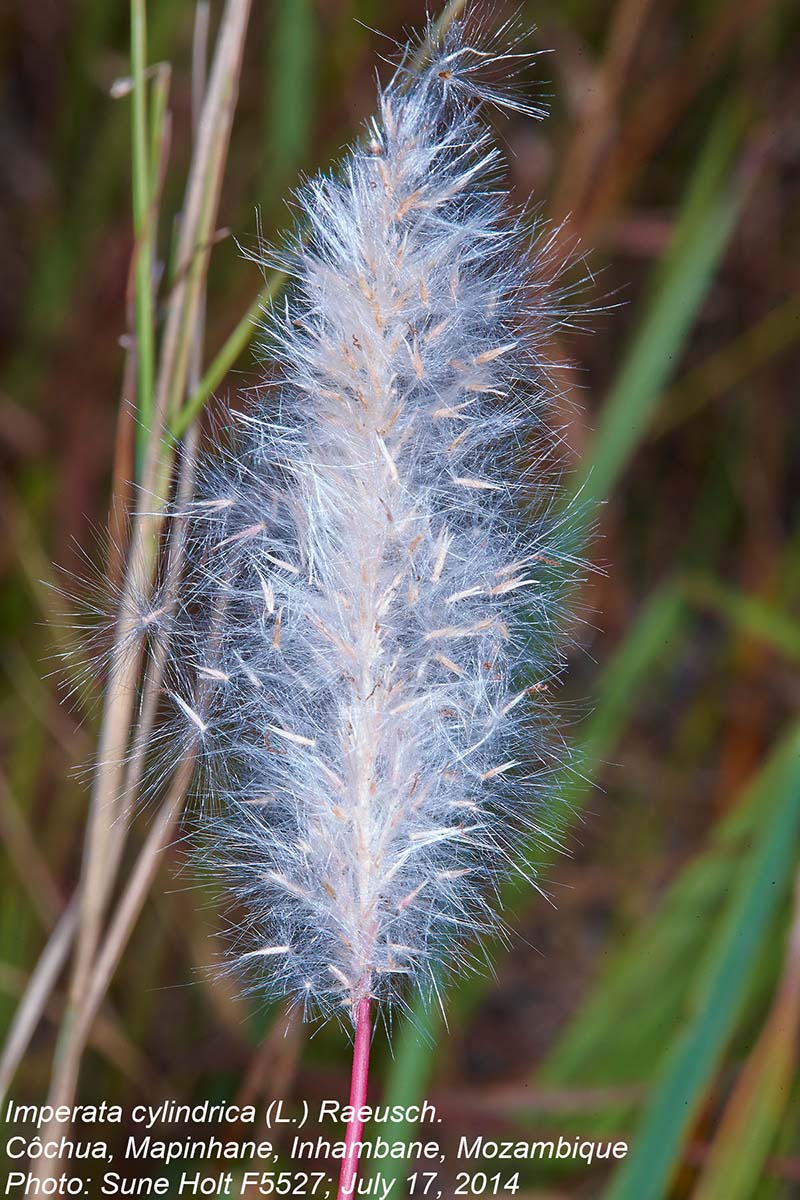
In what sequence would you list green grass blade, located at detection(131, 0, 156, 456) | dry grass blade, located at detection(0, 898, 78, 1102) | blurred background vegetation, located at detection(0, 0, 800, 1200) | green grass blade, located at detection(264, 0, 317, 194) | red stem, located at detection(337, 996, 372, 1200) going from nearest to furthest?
red stem, located at detection(337, 996, 372, 1200)
green grass blade, located at detection(131, 0, 156, 456)
dry grass blade, located at detection(0, 898, 78, 1102)
blurred background vegetation, located at detection(0, 0, 800, 1200)
green grass blade, located at detection(264, 0, 317, 194)

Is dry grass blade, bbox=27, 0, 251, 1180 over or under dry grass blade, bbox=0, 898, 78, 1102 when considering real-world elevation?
over

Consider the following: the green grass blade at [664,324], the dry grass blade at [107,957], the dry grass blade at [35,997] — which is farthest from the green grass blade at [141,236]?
the green grass blade at [664,324]

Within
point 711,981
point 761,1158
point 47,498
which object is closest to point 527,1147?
point 761,1158

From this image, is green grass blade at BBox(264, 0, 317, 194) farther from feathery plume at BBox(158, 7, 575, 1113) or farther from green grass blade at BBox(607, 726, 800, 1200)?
green grass blade at BBox(607, 726, 800, 1200)

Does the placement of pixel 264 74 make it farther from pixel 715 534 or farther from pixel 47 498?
pixel 715 534

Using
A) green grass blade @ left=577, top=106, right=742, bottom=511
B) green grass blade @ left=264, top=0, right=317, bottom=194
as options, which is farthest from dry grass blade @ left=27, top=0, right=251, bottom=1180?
green grass blade @ left=264, top=0, right=317, bottom=194

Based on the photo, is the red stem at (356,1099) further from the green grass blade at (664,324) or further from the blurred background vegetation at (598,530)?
the green grass blade at (664,324)

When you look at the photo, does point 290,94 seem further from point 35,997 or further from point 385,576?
point 35,997
